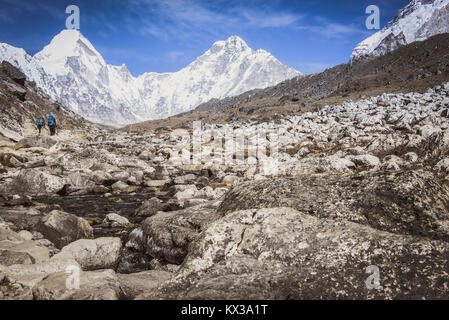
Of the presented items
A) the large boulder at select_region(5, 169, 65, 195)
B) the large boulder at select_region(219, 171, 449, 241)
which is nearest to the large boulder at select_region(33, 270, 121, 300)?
the large boulder at select_region(219, 171, 449, 241)

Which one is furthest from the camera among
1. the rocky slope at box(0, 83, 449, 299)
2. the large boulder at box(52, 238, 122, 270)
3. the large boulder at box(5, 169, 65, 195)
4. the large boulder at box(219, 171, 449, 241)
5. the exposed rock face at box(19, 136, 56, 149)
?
the exposed rock face at box(19, 136, 56, 149)

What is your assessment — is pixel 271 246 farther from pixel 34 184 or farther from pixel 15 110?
pixel 15 110

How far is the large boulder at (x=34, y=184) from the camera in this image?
21.1m

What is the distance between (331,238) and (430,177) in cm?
291

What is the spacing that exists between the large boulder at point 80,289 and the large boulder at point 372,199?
306 cm

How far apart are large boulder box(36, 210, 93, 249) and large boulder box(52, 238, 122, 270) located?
2369 mm

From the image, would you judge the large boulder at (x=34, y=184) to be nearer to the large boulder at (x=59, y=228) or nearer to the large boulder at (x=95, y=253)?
the large boulder at (x=59, y=228)

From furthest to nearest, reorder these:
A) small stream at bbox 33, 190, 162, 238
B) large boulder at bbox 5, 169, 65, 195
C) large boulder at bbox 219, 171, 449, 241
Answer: large boulder at bbox 5, 169, 65, 195 → small stream at bbox 33, 190, 162, 238 → large boulder at bbox 219, 171, 449, 241

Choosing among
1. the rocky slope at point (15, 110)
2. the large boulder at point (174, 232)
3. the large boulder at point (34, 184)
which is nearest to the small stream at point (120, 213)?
the large boulder at point (174, 232)

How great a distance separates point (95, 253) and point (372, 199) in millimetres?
8520

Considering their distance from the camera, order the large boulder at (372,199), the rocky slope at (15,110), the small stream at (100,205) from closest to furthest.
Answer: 1. the large boulder at (372,199)
2. the small stream at (100,205)
3. the rocky slope at (15,110)

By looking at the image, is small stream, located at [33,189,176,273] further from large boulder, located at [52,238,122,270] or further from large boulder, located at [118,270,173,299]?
large boulder, located at [118,270,173,299]

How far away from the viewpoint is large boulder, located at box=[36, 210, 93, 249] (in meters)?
12.1
